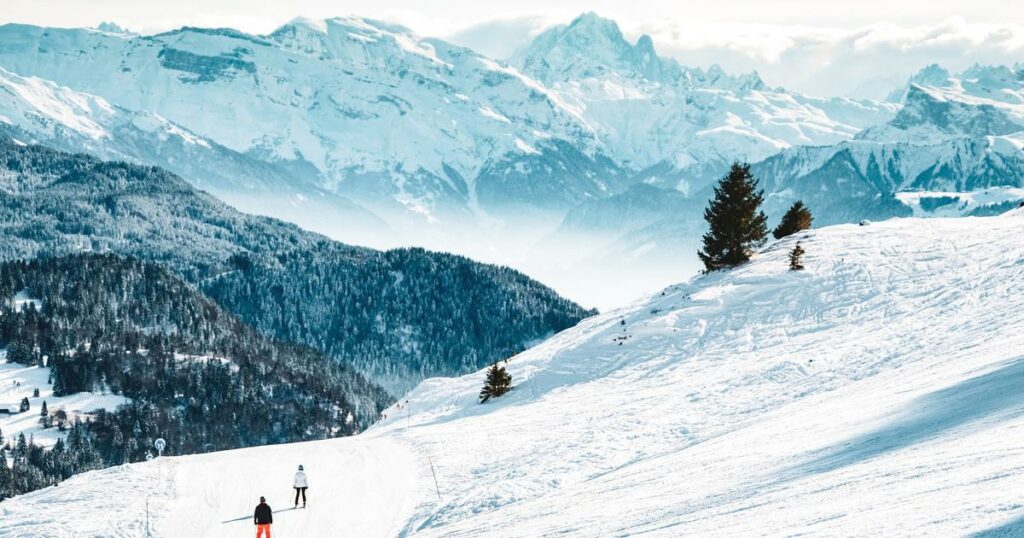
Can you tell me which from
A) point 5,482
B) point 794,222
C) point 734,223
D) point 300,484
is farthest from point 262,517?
point 5,482

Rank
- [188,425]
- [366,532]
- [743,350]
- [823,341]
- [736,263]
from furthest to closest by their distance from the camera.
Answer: [188,425], [736,263], [743,350], [823,341], [366,532]

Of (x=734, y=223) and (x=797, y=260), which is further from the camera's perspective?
(x=734, y=223)

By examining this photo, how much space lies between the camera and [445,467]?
3441cm

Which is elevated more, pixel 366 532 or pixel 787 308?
pixel 787 308

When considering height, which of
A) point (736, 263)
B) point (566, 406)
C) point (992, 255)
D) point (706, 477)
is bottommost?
point (706, 477)

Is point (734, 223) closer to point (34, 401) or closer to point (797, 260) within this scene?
point (797, 260)

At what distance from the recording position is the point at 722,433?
32188 mm

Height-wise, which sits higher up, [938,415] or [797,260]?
[797,260]

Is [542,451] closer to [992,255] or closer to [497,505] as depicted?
[497,505]

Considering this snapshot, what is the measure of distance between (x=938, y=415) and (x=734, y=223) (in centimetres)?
4008

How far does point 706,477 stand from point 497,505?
753 centimetres

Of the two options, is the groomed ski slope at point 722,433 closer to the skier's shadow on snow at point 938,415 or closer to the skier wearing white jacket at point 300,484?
the skier's shadow on snow at point 938,415

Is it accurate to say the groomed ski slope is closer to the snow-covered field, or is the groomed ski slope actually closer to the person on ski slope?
the person on ski slope

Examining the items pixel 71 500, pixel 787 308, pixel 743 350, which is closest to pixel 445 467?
pixel 71 500
